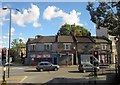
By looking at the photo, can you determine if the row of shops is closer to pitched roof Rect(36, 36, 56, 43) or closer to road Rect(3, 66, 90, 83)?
pitched roof Rect(36, 36, 56, 43)

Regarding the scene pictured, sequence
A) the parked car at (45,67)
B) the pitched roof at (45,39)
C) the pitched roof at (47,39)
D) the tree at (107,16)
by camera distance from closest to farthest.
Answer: the tree at (107,16) → the parked car at (45,67) → the pitched roof at (45,39) → the pitched roof at (47,39)

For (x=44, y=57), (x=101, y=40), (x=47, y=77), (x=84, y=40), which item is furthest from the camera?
(x=101, y=40)

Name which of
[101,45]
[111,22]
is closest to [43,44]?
[101,45]

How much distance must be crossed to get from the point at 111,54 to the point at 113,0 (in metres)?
49.5

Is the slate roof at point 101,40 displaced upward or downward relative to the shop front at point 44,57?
upward

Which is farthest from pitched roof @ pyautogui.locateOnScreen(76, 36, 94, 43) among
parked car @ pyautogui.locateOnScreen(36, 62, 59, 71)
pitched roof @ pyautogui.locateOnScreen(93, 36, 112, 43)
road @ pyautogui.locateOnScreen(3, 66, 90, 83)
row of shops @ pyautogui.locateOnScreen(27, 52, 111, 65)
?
road @ pyautogui.locateOnScreen(3, 66, 90, 83)

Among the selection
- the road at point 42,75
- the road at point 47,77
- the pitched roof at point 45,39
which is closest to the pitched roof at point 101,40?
the pitched roof at point 45,39

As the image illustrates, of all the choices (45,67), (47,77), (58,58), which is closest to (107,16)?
(47,77)

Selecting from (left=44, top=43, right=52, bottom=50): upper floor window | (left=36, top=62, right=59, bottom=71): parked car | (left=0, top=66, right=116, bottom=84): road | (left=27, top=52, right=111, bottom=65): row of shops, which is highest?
(left=44, top=43, right=52, bottom=50): upper floor window

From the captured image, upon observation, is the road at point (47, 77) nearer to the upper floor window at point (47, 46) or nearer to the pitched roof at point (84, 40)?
the upper floor window at point (47, 46)

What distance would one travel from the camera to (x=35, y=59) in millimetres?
70250

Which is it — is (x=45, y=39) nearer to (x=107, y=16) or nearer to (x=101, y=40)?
(x=101, y=40)

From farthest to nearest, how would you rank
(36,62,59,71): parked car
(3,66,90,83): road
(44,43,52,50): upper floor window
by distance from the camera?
1. (44,43,52,50): upper floor window
2. (36,62,59,71): parked car
3. (3,66,90,83): road

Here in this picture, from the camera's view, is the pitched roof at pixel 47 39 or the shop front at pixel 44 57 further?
the pitched roof at pixel 47 39
